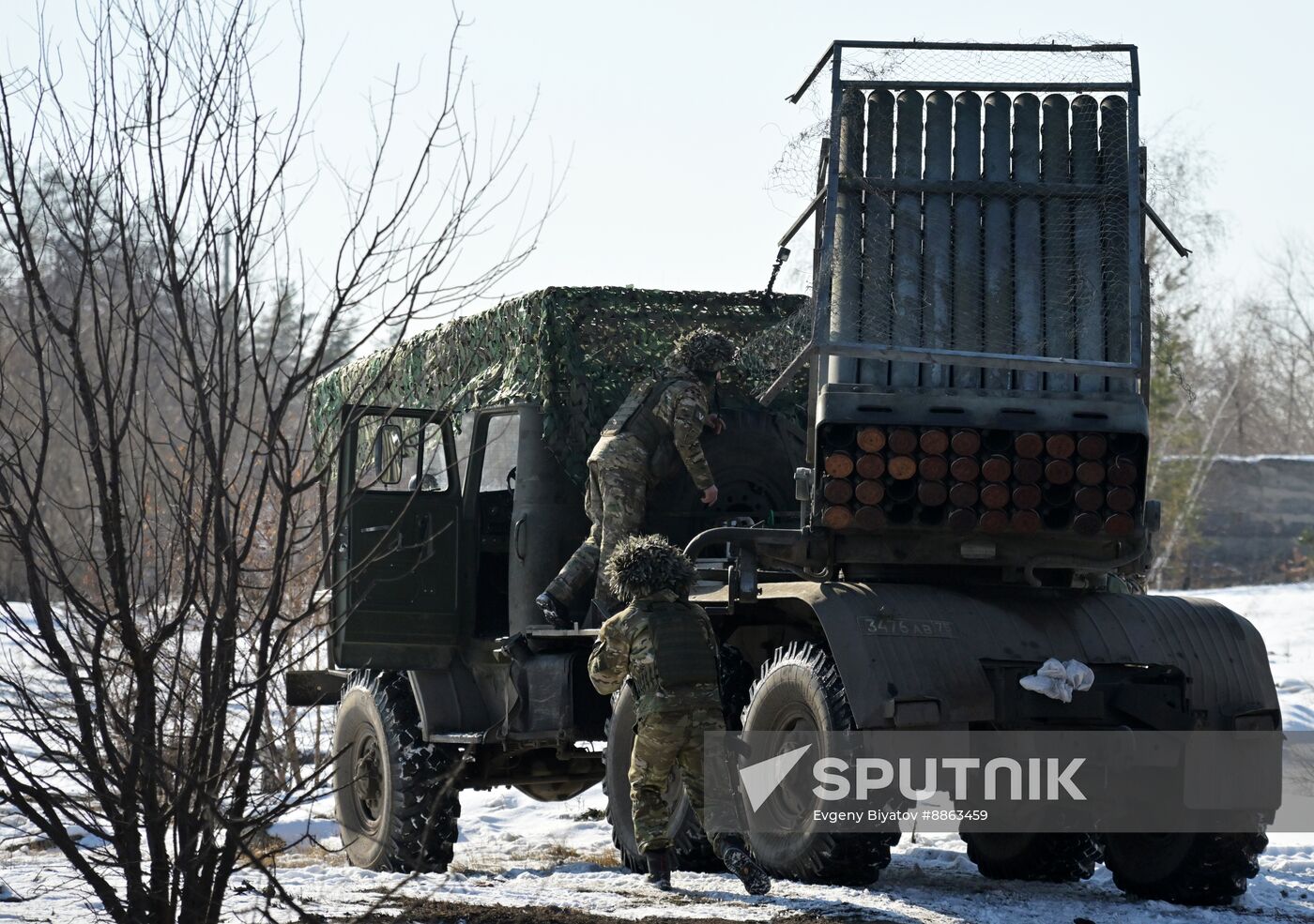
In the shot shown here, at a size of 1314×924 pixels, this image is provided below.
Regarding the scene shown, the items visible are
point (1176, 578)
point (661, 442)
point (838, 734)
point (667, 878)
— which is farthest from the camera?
point (1176, 578)

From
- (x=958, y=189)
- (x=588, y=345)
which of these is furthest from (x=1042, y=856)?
(x=588, y=345)

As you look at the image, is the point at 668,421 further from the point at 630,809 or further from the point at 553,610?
the point at 630,809

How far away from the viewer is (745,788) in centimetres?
777

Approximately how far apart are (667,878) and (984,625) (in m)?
1.77

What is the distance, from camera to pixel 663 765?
25.0ft

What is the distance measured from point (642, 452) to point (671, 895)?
253cm

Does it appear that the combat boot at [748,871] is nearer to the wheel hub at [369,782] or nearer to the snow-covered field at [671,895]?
the snow-covered field at [671,895]

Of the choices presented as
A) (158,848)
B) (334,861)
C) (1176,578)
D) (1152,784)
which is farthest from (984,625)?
(1176,578)

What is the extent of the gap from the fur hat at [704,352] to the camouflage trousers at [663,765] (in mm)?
2114

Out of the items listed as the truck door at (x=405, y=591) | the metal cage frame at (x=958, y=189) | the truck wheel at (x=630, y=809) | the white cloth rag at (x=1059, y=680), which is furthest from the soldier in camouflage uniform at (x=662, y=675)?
the truck door at (x=405, y=591)

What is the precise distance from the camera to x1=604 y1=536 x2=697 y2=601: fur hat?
7543 mm

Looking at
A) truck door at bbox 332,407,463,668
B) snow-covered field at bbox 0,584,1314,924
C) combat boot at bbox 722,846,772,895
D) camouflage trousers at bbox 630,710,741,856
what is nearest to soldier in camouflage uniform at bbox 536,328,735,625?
truck door at bbox 332,407,463,668

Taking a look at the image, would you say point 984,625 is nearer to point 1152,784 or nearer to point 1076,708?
point 1076,708

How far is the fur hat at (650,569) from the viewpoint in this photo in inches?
297
